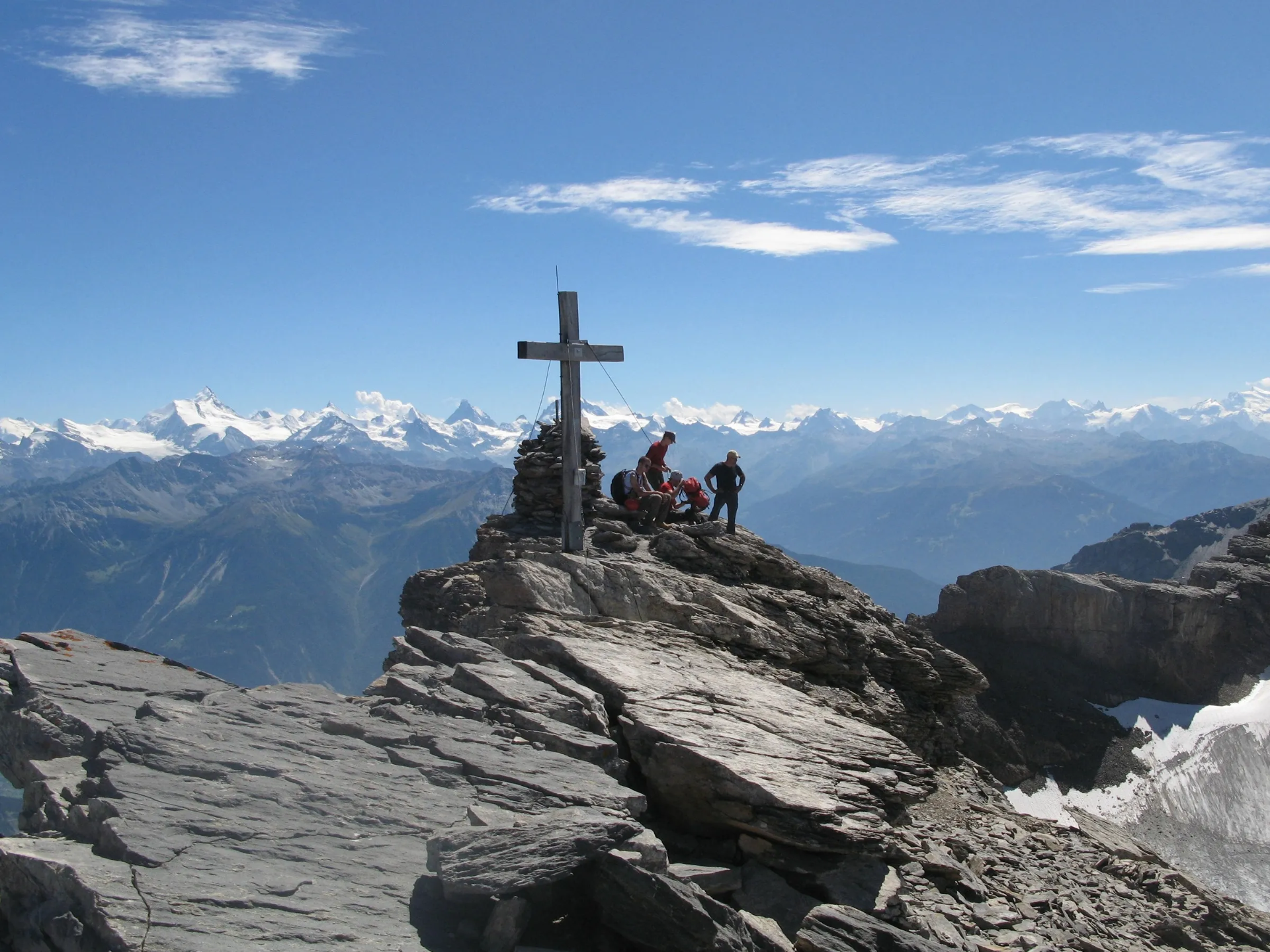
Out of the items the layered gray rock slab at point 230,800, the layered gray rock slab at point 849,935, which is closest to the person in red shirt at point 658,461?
the layered gray rock slab at point 230,800

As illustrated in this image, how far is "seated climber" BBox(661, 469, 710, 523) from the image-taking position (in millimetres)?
26703

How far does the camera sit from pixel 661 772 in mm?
12398

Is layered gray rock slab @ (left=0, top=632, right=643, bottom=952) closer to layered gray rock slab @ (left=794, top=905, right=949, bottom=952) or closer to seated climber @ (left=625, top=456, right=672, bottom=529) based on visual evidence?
layered gray rock slab @ (left=794, top=905, right=949, bottom=952)

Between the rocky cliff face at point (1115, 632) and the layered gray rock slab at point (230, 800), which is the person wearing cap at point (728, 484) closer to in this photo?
the layered gray rock slab at point (230, 800)

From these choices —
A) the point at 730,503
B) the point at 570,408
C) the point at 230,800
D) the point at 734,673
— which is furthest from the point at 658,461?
the point at 230,800

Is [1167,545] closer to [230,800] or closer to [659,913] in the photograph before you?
[659,913]

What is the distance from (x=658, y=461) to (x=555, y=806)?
1653 cm

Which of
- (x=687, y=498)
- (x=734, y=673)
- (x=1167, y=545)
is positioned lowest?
(x=1167, y=545)

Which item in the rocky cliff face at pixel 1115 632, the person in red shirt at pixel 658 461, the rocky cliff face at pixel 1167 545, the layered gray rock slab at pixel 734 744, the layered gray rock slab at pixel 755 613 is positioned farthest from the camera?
the rocky cliff face at pixel 1167 545

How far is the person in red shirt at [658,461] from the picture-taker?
2572cm

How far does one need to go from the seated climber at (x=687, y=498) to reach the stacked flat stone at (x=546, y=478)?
220cm

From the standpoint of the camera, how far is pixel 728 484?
24.8m

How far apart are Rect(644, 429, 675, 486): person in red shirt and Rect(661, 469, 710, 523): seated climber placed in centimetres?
27

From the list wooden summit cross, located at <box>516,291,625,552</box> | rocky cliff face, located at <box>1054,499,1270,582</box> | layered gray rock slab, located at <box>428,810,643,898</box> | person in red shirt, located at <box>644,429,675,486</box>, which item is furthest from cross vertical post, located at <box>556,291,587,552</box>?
rocky cliff face, located at <box>1054,499,1270,582</box>
